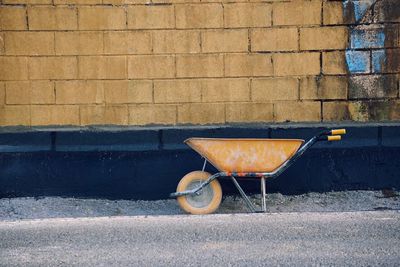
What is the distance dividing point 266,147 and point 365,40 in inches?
68.7

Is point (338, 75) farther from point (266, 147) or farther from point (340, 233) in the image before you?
point (340, 233)

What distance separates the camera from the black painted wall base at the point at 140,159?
695 centimetres

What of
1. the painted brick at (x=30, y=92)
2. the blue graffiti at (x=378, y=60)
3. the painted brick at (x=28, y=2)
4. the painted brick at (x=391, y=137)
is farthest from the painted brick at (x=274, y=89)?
the painted brick at (x=28, y=2)

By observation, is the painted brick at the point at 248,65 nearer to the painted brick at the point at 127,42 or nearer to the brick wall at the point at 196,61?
the brick wall at the point at 196,61

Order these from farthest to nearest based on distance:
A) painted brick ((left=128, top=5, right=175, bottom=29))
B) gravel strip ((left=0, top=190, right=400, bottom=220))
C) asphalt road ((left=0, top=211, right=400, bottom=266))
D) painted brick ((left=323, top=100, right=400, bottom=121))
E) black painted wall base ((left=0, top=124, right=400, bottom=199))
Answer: painted brick ((left=323, top=100, right=400, bottom=121))
painted brick ((left=128, top=5, right=175, bottom=29))
black painted wall base ((left=0, top=124, right=400, bottom=199))
gravel strip ((left=0, top=190, right=400, bottom=220))
asphalt road ((left=0, top=211, right=400, bottom=266))

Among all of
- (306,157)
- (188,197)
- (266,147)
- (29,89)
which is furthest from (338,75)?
(29,89)

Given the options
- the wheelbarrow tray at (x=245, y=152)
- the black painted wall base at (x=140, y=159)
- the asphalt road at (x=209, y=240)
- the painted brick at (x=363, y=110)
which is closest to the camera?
the asphalt road at (x=209, y=240)

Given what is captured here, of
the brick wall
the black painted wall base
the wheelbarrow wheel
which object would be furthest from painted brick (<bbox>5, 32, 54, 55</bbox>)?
the wheelbarrow wheel

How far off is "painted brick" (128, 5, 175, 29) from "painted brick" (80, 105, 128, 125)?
876 millimetres

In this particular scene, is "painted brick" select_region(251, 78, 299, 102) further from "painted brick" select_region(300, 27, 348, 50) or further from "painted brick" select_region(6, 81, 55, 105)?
"painted brick" select_region(6, 81, 55, 105)

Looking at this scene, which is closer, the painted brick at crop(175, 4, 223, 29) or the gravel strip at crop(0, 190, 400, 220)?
the gravel strip at crop(0, 190, 400, 220)

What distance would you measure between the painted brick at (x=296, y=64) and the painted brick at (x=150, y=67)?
111 cm

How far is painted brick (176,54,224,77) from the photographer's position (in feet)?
23.2

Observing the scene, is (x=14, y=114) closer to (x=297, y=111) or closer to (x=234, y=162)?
(x=234, y=162)
